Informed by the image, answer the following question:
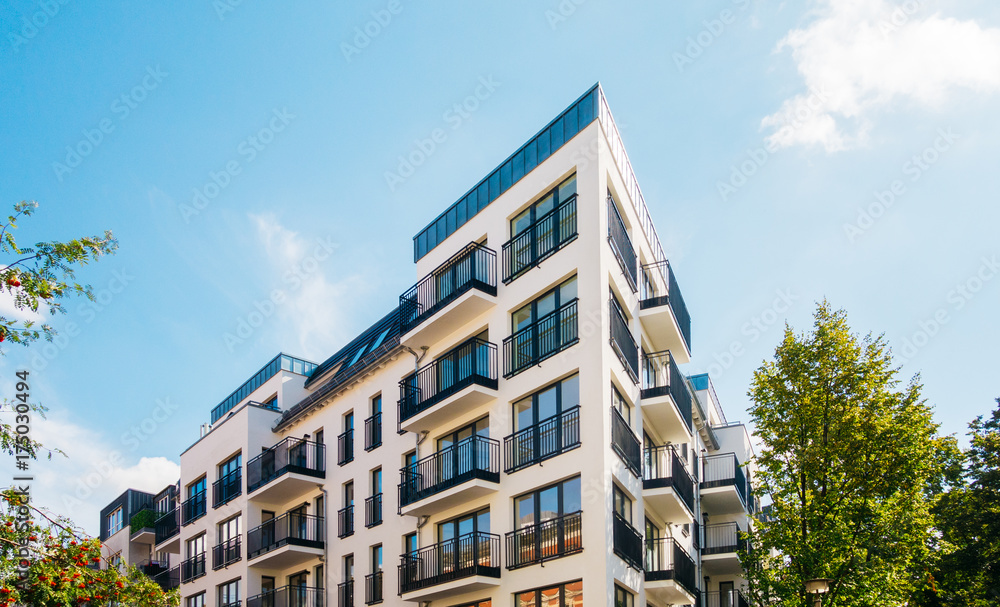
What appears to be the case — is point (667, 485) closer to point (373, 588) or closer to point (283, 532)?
point (373, 588)

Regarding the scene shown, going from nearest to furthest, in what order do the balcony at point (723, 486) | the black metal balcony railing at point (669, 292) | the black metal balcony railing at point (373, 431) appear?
the black metal balcony railing at point (669, 292), the black metal balcony railing at point (373, 431), the balcony at point (723, 486)

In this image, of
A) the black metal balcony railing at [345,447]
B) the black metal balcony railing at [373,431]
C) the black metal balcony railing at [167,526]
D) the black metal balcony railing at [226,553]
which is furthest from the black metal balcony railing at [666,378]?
the black metal balcony railing at [167,526]

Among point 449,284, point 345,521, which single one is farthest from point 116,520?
point 449,284

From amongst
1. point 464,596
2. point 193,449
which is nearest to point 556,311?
point 464,596

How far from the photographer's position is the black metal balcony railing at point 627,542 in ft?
71.3

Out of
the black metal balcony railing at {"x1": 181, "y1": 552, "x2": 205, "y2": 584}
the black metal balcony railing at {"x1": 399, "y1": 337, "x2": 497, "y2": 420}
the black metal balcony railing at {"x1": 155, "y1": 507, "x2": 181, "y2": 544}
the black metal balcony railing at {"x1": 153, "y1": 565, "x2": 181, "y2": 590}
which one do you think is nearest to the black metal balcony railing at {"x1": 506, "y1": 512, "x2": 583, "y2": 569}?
the black metal balcony railing at {"x1": 399, "y1": 337, "x2": 497, "y2": 420}

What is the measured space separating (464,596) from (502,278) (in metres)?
8.62

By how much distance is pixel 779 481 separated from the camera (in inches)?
1042

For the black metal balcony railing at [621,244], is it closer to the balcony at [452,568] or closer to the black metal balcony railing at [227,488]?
the balcony at [452,568]

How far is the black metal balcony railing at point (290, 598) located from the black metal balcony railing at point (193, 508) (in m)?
7.46

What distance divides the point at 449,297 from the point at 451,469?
15.9 ft

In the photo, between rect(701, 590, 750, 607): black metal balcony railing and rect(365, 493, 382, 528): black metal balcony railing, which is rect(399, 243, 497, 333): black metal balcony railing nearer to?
rect(365, 493, 382, 528): black metal balcony railing

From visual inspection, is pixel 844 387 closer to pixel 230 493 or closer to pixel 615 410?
pixel 615 410

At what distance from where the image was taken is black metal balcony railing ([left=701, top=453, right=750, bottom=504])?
35.8m
